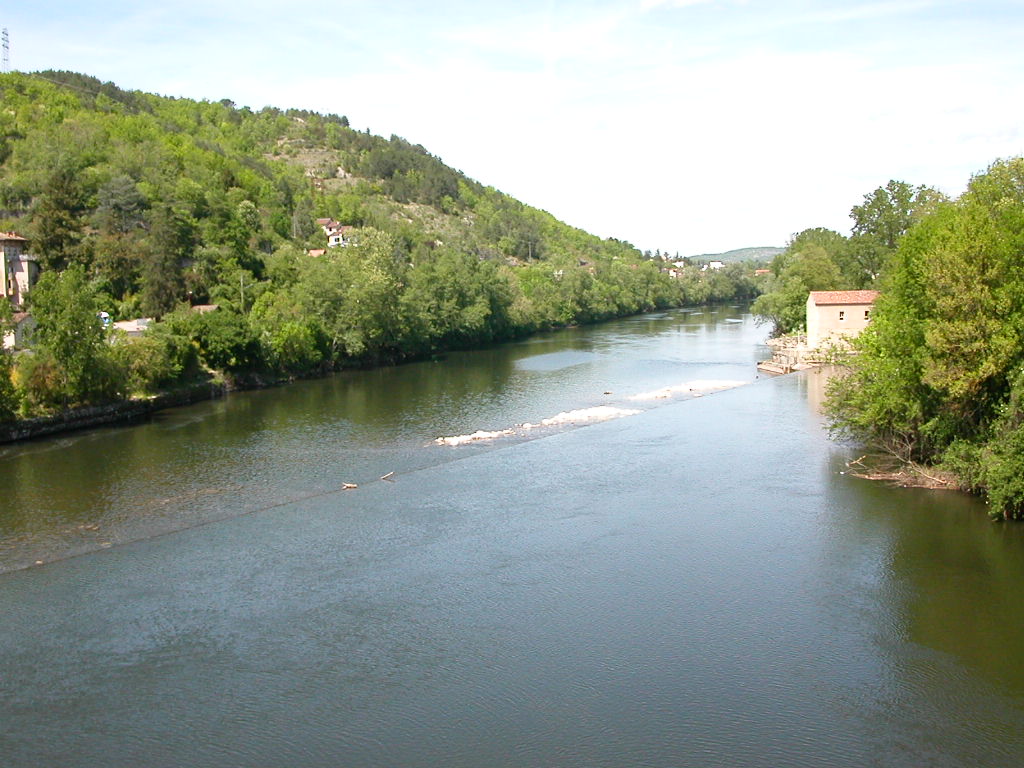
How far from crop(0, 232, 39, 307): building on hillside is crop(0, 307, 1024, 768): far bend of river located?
21338 millimetres

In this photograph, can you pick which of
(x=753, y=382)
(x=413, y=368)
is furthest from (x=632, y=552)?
(x=413, y=368)

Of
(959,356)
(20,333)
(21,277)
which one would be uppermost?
(21,277)

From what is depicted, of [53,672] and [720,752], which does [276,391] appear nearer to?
[53,672]

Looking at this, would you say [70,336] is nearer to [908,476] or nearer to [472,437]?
[472,437]

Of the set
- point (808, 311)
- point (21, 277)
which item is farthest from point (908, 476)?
point (21, 277)

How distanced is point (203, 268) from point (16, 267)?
10.8 metres

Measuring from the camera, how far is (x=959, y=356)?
2220 cm

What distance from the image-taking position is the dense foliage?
69.8 ft

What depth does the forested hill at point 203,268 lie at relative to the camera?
38625 mm

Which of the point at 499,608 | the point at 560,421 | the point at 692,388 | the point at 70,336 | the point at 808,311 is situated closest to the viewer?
the point at 499,608

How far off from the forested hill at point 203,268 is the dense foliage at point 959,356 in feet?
99.1

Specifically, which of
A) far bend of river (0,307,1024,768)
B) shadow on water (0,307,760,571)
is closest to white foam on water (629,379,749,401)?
shadow on water (0,307,760,571)

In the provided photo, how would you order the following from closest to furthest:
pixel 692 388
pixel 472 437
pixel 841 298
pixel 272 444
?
pixel 272 444 < pixel 472 437 < pixel 692 388 < pixel 841 298

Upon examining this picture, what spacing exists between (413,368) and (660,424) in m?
25.4
